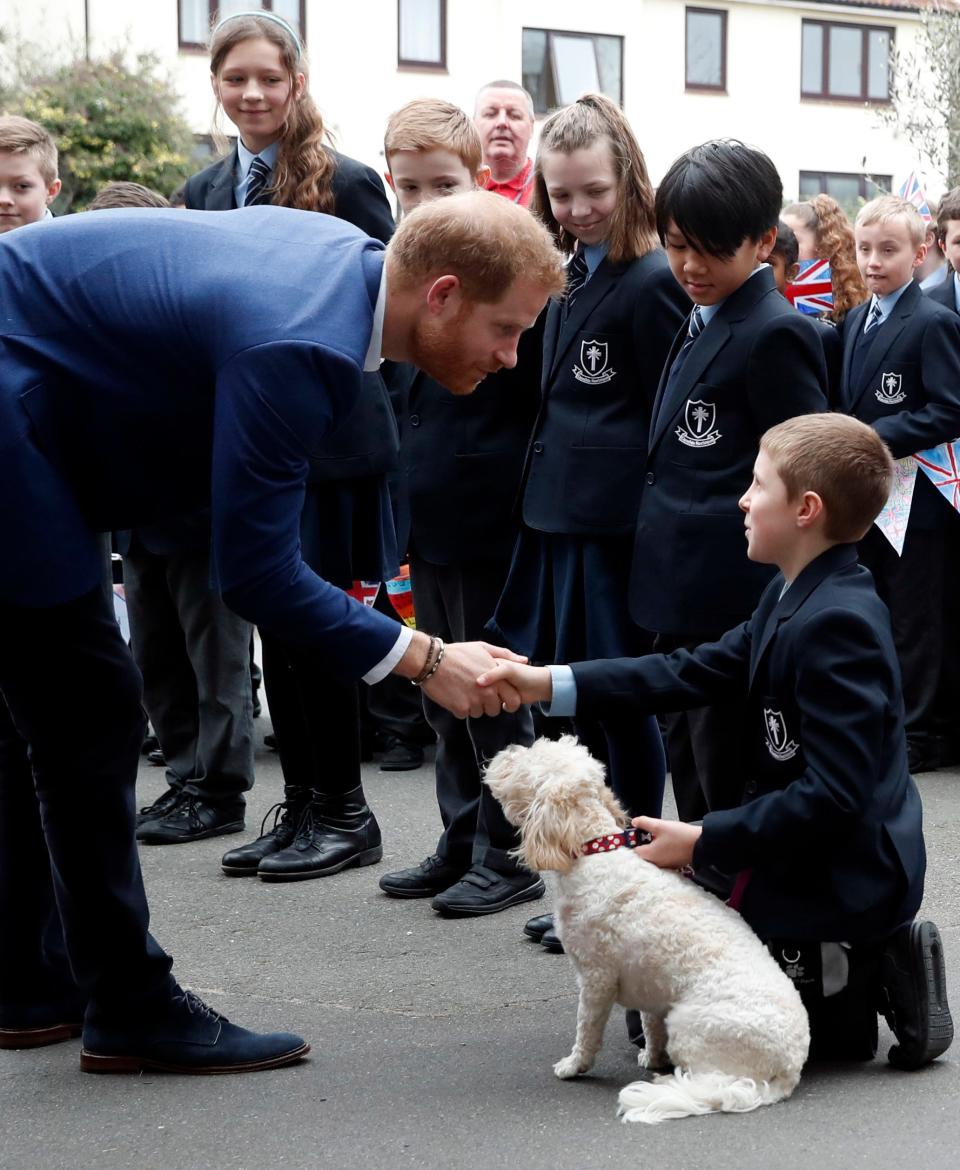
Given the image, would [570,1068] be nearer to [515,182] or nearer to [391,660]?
[391,660]

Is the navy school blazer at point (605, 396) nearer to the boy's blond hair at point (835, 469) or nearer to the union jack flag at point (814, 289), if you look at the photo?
the boy's blond hair at point (835, 469)

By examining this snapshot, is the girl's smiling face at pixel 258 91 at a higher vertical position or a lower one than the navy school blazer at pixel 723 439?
higher

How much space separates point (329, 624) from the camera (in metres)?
3.25

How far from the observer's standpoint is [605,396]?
4.38 meters

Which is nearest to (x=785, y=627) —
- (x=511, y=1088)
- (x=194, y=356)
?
(x=511, y=1088)

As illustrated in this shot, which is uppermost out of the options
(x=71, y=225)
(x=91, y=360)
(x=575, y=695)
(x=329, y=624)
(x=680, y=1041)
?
(x=71, y=225)

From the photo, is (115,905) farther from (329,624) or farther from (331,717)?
(331,717)

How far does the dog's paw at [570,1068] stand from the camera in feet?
11.1

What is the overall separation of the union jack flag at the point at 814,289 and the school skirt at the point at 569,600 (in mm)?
3460

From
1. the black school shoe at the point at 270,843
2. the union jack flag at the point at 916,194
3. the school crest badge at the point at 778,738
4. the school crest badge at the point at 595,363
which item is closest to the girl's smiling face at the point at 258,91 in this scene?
the school crest badge at the point at 595,363

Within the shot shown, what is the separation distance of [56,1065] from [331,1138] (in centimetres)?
82

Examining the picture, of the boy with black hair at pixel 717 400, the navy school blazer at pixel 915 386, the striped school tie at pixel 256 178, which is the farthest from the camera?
the navy school blazer at pixel 915 386

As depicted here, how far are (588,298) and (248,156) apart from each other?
5.10 feet

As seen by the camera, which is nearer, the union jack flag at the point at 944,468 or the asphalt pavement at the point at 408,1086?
the asphalt pavement at the point at 408,1086
